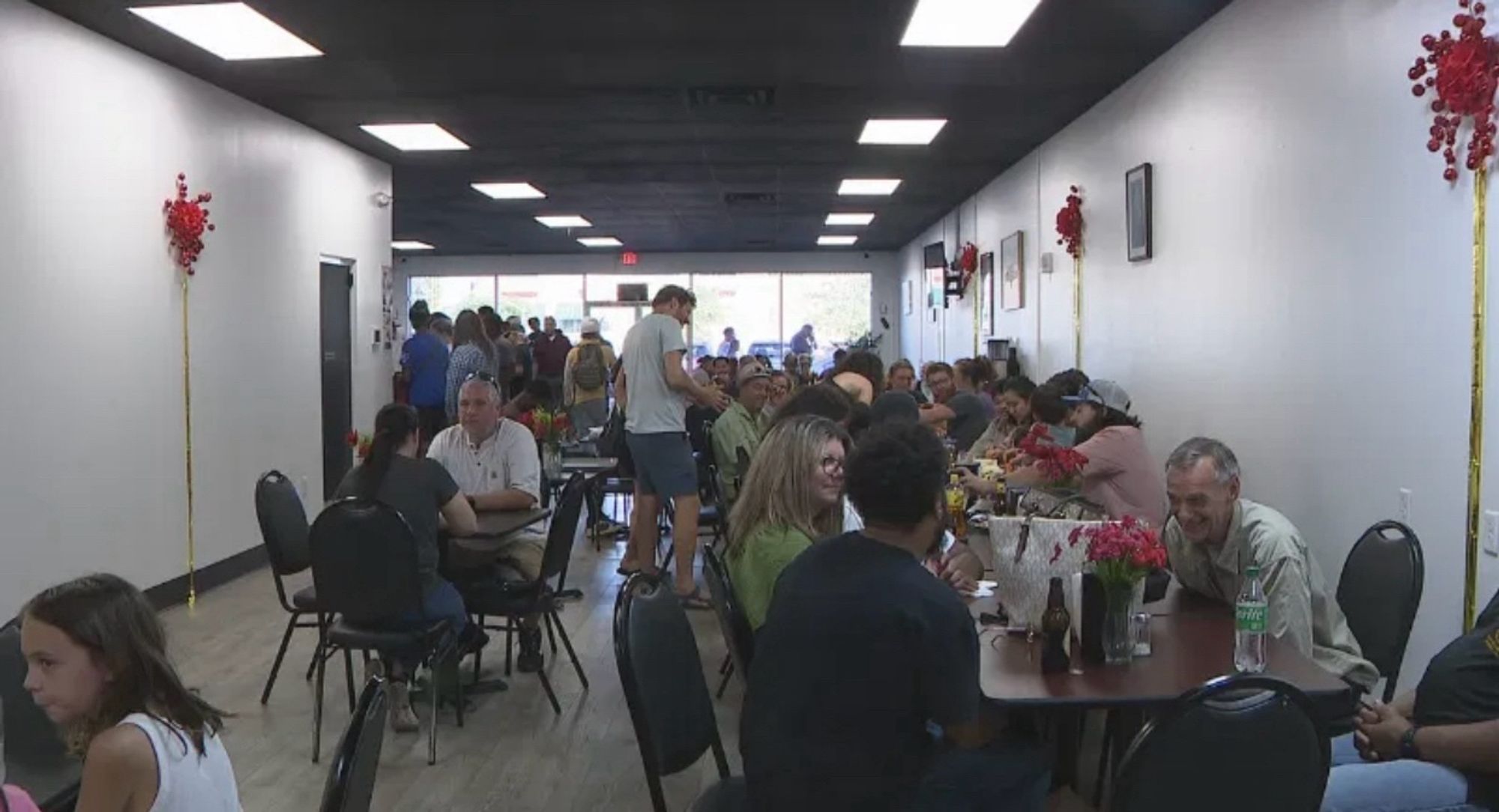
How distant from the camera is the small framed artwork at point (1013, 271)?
1019 centimetres

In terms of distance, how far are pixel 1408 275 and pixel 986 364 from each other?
184 inches

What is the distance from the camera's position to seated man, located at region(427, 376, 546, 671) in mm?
5023

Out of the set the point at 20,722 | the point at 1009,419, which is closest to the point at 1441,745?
the point at 20,722

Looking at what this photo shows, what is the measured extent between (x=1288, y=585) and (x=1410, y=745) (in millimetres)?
478

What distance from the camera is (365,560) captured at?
399 centimetres

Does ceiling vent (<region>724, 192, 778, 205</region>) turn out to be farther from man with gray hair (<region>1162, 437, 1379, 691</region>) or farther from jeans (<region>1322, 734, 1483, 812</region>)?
jeans (<region>1322, 734, 1483, 812</region>)

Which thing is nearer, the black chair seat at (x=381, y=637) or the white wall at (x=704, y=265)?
the black chair seat at (x=381, y=637)

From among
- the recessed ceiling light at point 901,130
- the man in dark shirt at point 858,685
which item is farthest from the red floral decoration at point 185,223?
the man in dark shirt at point 858,685

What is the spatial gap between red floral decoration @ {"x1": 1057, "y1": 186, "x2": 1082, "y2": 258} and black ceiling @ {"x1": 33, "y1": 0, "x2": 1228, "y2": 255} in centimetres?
55

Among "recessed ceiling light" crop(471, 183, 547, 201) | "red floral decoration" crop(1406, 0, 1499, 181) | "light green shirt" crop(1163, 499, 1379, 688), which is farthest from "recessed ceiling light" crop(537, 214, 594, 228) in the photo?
"light green shirt" crop(1163, 499, 1379, 688)

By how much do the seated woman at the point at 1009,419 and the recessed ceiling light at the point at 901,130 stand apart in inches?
92.2

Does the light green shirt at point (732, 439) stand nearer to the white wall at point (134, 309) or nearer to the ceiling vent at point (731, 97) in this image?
the ceiling vent at point (731, 97)

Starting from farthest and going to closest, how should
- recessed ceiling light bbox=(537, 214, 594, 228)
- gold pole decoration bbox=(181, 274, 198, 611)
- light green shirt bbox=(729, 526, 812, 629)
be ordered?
recessed ceiling light bbox=(537, 214, 594, 228)
gold pole decoration bbox=(181, 274, 198, 611)
light green shirt bbox=(729, 526, 812, 629)

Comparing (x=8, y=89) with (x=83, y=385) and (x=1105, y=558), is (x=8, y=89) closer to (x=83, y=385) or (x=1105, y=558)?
(x=83, y=385)
